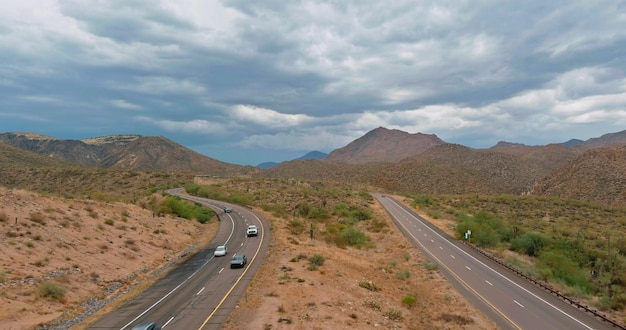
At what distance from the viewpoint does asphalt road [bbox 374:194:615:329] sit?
24.0m

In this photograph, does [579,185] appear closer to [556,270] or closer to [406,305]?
[556,270]

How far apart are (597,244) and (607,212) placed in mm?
32508

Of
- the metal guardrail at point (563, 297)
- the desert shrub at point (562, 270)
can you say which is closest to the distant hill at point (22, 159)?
the metal guardrail at point (563, 297)

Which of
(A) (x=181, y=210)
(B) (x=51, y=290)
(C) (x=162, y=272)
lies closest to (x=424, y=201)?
(A) (x=181, y=210)

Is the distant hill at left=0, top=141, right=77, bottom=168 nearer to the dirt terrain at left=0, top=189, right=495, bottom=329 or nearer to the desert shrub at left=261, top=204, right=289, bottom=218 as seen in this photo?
the desert shrub at left=261, top=204, right=289, bottom=218

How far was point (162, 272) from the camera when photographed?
112ft

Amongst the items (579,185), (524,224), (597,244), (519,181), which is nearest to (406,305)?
(597,244)

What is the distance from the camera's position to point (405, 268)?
1523 inches

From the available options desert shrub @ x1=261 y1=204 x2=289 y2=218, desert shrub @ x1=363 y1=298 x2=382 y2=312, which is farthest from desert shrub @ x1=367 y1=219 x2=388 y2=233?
desert shrub @ x1=363 y1=298 x2=382 y2=312

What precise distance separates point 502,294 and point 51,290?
3284cm

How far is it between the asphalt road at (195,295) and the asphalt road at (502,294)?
1829 cm

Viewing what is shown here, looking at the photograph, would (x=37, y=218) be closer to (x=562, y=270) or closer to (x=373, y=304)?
(x=373, y=304)

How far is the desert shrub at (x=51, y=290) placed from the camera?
75.9 feet

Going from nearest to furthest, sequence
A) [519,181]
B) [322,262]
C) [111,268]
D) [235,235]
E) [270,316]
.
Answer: [270,316] < [111,268] < [322,262] < [235,235] < [519,181]
